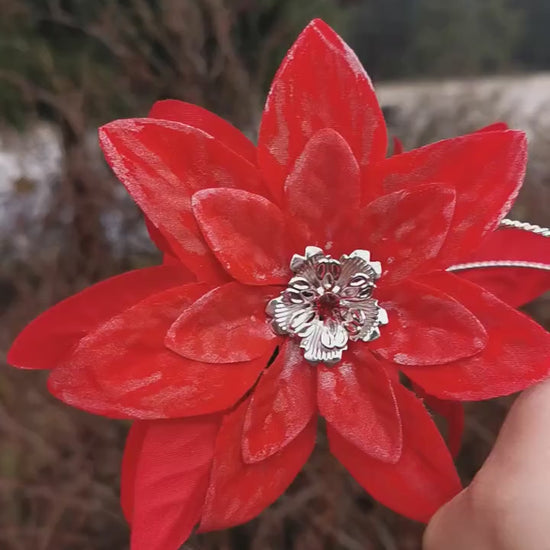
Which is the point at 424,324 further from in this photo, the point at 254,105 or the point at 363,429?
the point at 254,105

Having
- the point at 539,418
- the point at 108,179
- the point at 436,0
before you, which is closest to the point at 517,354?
the point at 539,418

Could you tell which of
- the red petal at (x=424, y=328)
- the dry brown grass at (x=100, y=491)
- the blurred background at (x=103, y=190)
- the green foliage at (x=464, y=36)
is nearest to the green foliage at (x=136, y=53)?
the blurred background at (x=103, y=190)

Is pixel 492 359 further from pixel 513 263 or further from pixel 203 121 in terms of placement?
pixel 203 121

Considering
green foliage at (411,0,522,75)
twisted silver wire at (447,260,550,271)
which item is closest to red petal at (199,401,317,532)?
twisted silver wire at (447,260,550,271)

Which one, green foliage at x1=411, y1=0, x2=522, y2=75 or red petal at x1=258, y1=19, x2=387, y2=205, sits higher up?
red petal at x1=258, y1=19, x2=387, y2=205

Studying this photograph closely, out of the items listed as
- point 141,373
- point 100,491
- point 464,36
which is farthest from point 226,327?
point 464,36

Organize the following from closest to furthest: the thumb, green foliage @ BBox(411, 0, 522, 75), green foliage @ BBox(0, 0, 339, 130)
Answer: the thumb < green foliage @ BBox(0, 0, 339, 130) < green foliage @ BBox(411, 0, 522, 75)

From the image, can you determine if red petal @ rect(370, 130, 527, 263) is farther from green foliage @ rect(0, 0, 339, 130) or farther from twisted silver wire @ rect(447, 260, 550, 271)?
green foliage @ rect(0, 0, 339, 130)
